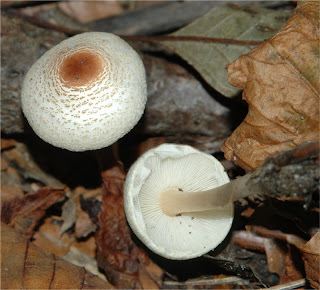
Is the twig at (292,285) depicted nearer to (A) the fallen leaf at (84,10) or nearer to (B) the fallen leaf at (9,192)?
(B) the fallen leaf at (9,192)

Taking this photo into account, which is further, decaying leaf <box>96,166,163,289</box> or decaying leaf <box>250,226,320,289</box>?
Answer: decaying leaf <box>96,166,163,289</box>

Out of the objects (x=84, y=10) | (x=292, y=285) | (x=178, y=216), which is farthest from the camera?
(x=84, y=10)

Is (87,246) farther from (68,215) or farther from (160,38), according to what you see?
(160,38)

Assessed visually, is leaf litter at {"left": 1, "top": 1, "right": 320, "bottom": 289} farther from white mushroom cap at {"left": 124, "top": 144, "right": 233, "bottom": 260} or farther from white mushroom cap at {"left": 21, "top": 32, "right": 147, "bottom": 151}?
white mushroom cap at {"left": 21, "top": 32, "right": 147, "bottom": 151}

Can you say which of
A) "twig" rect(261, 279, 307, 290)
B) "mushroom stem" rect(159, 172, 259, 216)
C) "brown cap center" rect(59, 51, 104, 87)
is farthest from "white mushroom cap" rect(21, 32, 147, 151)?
"twig" rect(261, 279, 307, 290)

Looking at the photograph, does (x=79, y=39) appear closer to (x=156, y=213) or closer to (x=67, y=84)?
(x=67, y=84)

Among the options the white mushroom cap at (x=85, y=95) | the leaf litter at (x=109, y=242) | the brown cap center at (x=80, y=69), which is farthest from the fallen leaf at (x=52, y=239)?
the brown cap center at (x=80, y=69)

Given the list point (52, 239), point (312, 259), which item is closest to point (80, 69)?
point (52, 239)
